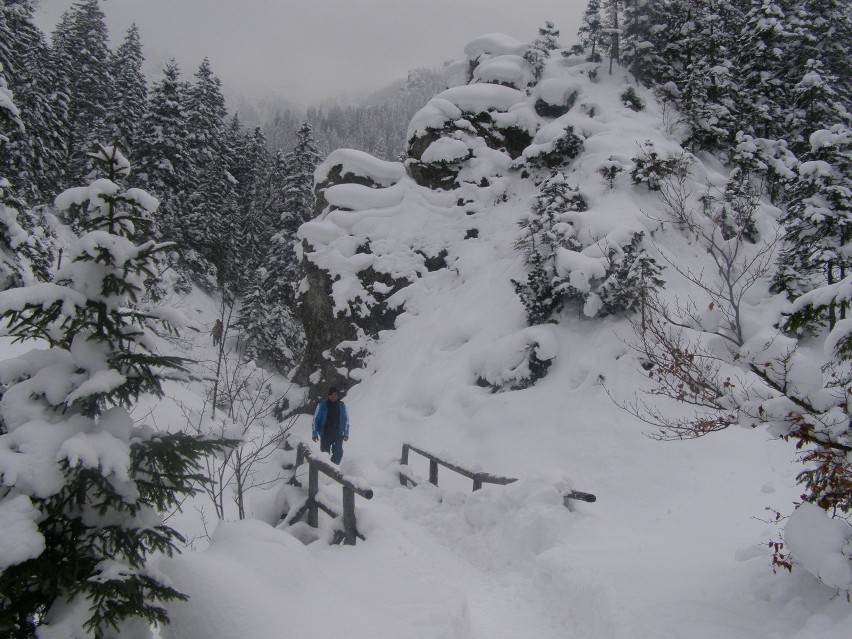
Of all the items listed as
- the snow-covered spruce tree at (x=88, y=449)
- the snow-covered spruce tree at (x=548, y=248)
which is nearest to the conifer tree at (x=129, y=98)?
the snow-covered spruce tree at (x=548, y=248)

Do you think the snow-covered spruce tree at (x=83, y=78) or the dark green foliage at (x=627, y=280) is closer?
the dark green foliage at (x=627, y=280)

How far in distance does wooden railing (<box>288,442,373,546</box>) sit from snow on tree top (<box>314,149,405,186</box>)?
16.5m

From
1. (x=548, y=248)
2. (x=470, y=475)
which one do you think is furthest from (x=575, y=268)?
(x=470, y=475)

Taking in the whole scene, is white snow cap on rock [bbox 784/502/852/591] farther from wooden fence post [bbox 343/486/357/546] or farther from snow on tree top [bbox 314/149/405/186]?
snow on tree top [bbox 314/149/405/186]

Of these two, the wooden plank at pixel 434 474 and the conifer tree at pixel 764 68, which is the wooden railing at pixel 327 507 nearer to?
the wooden plank at pixel 434 474

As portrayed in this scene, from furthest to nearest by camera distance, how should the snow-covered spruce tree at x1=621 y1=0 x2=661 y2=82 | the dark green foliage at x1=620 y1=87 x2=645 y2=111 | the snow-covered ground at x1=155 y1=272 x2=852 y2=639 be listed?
the snow-covered spruce tree at x1=621 y1=0 x2=661 y2=82
the dark green foliage at x1=620 y1=87 x2=645 y2=111
the snow-covered ground at x1=155 y1=272 x2=852 y2=639

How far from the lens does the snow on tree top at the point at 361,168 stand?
22.1 metres

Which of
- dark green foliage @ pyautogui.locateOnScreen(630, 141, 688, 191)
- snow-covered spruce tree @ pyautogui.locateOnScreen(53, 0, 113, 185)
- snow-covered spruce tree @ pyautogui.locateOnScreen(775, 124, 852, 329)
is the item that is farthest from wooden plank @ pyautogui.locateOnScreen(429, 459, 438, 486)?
snow-covered spruce tree @ pyautogui.locateOnScreen(53, 0, 113, 185)

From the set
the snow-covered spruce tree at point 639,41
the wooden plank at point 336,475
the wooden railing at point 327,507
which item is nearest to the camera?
the wooden plank at point 336,475

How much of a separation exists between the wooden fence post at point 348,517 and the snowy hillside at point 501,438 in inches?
10.2

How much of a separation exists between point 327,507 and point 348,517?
670 mm

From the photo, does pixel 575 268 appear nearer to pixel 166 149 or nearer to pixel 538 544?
pixel 538 544

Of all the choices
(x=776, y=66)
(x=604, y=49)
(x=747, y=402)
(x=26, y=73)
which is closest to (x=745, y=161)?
(x=776, y=66)

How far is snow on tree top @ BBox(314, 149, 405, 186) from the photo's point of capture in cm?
2214
